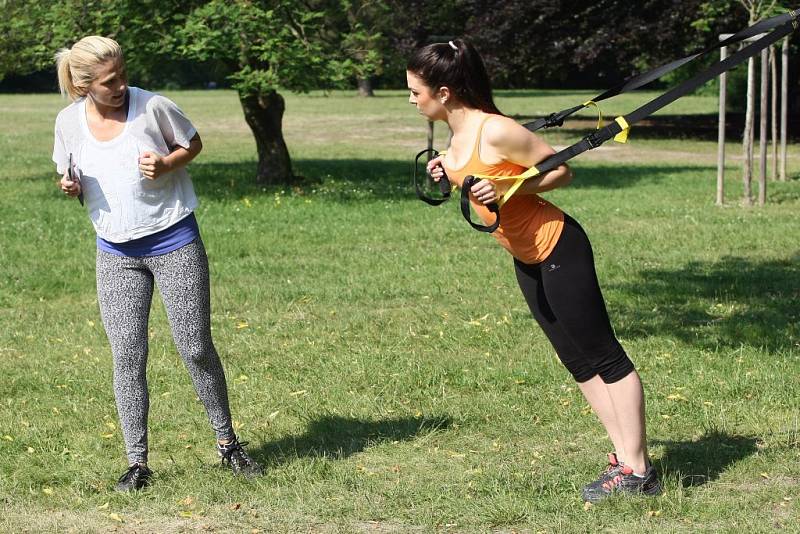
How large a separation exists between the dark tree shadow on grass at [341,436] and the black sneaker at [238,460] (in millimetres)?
147

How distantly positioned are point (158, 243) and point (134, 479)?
1030 mm

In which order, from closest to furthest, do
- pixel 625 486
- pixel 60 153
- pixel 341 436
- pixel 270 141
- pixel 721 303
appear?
1. pixel 625 486
2. pixel 60 153
3. pixel 341 436
4. pixel 721 303
5. pixel 270 141

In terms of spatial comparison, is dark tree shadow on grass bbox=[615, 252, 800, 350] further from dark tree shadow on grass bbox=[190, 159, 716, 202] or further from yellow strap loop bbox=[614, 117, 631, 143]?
dark tree shadow on grass bbox=[190, 159, 716, 202]

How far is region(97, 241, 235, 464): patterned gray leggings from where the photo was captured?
4.88 meters

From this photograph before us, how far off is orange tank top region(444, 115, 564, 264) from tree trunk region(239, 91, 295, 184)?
14035mm

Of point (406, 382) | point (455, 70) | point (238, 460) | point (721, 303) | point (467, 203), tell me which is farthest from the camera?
point (721, 303)

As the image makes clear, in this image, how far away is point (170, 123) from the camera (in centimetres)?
487

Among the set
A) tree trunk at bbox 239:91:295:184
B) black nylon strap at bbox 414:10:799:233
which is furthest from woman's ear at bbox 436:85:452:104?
tree trunk at bbox 239:91:295:184

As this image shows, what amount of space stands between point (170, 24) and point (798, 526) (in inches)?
531

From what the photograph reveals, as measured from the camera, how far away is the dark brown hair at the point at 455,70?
4.31 meters

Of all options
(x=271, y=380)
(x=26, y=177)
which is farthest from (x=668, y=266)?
(x=26, y=177)

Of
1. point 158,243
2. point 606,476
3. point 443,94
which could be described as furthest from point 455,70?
point 606,476

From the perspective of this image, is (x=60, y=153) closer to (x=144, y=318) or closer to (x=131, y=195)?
(x=131, y=195)

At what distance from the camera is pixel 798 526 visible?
4.34m
